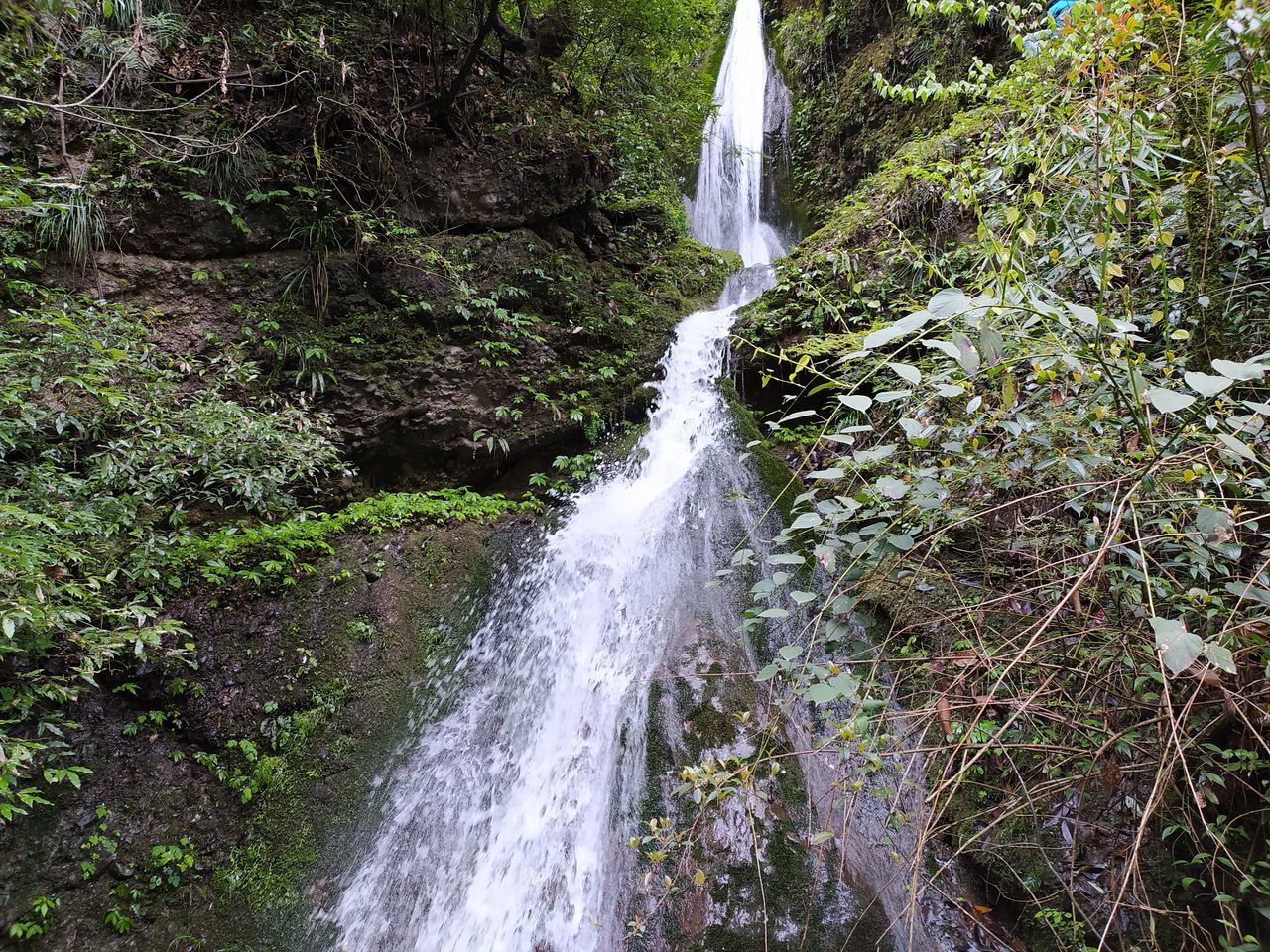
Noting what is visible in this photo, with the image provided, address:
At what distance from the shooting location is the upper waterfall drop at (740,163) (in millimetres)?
10531

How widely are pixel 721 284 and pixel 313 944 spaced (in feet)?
27.2

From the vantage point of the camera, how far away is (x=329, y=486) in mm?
4992

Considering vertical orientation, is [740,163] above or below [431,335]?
above

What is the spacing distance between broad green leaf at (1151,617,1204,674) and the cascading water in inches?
117

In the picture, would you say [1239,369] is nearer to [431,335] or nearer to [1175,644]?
[1175,644]

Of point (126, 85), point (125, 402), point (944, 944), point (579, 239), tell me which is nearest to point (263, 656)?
point (125, 402)

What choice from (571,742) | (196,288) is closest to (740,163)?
(196,288)

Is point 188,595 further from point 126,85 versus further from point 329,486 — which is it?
point 126,85

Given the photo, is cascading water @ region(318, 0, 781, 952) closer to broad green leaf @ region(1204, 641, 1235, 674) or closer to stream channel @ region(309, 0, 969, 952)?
stream channel @ region(309, 0, 969, 952)

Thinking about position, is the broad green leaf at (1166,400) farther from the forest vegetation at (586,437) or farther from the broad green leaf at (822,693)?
the broad green leaf at (822,693)

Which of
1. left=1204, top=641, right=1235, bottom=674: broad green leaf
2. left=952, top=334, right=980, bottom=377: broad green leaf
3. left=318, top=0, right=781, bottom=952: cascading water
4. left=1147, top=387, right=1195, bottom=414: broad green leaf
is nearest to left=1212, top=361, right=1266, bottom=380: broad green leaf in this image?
left=1147, top=387, right=1195, bottom=414: broad green leaf

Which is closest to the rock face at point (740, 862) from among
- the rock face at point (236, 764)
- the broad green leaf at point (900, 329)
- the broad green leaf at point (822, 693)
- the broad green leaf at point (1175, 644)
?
the broad green leaf at point (822, 693)

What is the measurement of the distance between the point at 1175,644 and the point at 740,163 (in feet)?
39.0

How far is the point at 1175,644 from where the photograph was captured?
1.11 meters
